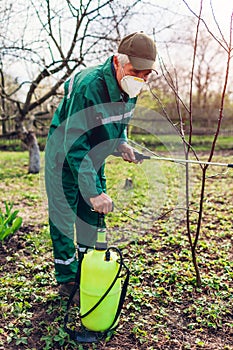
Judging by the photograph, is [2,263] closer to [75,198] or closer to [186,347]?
[75,198]

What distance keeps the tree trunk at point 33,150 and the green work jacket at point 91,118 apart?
16.3 ft

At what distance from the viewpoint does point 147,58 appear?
2100 millimetres

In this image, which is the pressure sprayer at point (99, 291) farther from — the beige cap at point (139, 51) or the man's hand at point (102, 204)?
the beige cap at point (139, 51)

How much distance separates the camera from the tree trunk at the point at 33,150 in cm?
728

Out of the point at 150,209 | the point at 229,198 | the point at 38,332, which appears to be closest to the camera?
the point at 38,332

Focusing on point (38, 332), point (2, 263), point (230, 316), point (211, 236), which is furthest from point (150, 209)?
point (38, 332)

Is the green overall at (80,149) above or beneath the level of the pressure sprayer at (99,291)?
above

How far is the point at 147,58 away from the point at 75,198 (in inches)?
38.5

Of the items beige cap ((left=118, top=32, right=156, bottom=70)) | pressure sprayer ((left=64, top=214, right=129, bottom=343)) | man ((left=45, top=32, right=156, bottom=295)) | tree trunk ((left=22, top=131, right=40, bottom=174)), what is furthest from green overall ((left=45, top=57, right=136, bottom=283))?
tree trunk ((left=22, top=131, right=40, bottom=174))

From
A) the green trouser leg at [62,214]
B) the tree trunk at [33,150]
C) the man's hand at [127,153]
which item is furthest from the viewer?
the tree trunk at [33,150]

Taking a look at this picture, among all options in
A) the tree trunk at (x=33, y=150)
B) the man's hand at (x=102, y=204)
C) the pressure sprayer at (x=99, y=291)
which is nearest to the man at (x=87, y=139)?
the man's hand at (x=102, y=204)

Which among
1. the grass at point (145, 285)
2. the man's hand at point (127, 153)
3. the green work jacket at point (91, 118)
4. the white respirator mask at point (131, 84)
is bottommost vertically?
the grass at point (145, 285)

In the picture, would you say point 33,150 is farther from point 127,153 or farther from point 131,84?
point 131,84

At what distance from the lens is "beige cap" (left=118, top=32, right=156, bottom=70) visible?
A: 2.07m
